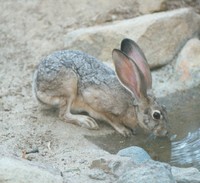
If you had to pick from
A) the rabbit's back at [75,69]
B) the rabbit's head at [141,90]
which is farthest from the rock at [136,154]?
the rabbit's back at [75,69]

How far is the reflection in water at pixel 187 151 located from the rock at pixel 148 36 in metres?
1.97

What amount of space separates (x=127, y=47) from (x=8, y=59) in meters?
2.07

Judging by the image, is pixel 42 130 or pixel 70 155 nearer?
pixel 70 155

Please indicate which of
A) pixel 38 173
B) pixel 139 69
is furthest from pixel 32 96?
pixel 38 173

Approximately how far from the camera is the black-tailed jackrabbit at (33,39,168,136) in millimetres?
6758

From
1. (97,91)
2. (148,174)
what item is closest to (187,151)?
(97,91)

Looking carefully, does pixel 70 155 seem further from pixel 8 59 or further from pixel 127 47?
pixel 8 59

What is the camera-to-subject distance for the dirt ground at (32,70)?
5.98 m

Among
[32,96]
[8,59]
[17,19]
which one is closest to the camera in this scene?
[32,96]

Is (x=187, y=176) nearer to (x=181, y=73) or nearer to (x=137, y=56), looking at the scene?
(x=137, y=56)

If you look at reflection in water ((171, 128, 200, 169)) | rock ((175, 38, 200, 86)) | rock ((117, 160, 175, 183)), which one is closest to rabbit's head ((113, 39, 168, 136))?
reflection in water ((171, 128, 200, 169))

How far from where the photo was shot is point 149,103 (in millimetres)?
6738

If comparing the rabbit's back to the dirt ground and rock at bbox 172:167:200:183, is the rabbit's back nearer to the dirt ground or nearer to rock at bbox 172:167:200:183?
the dirt ground

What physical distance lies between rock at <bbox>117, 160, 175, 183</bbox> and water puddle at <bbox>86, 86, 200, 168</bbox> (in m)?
1.20
